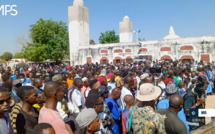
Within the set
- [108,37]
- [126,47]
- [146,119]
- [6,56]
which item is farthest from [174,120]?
[6,56]

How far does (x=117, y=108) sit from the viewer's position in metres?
3.54

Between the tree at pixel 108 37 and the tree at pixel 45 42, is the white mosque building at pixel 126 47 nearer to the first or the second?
the tree at pixel 45 42

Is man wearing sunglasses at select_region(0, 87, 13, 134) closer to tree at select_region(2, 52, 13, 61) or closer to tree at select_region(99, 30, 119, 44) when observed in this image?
tree at select_region(99, 30, 119, 44)

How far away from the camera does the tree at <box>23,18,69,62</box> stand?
98.4ft

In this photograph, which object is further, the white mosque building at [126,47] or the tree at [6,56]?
the tree at [6,56]

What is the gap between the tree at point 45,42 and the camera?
98.4 ft

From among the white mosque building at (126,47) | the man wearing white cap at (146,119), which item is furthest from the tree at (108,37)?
the man wearing white cap at (146,119)

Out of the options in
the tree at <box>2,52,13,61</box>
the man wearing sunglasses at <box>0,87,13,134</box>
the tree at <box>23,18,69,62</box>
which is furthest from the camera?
the tree at <box>2,52,13,61</box>

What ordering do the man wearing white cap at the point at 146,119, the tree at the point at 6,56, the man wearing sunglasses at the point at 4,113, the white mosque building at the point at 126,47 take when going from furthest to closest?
the tree at the point at 6,56
the white mosque building at the point at 126,47
the man wearing white cap at the point at 146,119
the man wearing sunglasses at the point at 4,113

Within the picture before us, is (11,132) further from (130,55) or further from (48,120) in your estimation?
(130,55)

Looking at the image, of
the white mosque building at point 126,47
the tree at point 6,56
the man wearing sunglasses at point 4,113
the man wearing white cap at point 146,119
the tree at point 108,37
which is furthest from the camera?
the tree at point 6,56

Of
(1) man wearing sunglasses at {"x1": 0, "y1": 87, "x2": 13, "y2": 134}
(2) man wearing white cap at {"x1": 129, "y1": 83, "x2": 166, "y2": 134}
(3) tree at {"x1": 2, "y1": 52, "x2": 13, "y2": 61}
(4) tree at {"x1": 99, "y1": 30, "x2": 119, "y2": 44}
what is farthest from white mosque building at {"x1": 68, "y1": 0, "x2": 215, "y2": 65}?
(3) tree at {"x1": 2, "y1": 52, "x2": 13, "y2": 61}

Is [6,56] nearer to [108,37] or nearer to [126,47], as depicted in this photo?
[108,37]

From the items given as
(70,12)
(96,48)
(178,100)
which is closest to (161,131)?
(178,100)
